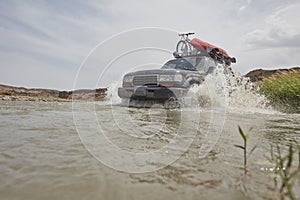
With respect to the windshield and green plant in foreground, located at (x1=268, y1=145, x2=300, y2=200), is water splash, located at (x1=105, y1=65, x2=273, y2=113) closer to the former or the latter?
the windshield

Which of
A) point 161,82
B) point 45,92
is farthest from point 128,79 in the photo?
point 45,92

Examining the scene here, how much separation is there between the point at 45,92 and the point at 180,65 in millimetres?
9320

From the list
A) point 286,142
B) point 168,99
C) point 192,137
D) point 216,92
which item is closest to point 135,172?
point 192,137

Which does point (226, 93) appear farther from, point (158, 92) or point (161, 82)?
point (158, 92)

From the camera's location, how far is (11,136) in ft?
6.64

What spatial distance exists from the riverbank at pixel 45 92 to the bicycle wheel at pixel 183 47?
2992mm

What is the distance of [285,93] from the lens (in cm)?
755

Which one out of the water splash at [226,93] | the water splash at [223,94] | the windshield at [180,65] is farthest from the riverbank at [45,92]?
the water splash at [226,93]

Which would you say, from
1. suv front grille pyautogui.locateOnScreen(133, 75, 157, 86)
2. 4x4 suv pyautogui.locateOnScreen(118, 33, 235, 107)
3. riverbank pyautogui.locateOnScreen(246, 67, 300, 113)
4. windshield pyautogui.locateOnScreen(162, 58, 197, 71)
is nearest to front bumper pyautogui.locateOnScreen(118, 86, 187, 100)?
4x4 suv pyautogui.locateOnScreen(118, 33, 235, 107)

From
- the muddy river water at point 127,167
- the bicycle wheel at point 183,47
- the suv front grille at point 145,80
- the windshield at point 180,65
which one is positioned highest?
the bicycle wheel at point 183,47

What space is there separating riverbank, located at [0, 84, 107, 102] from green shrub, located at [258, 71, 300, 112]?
6030mm

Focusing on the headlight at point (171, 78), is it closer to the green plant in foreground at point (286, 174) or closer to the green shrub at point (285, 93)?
the green plant in foreground at point (286, 174)

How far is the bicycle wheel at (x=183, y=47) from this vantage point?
22.6ft

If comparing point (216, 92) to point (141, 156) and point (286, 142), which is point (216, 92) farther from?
point (141, 156)
